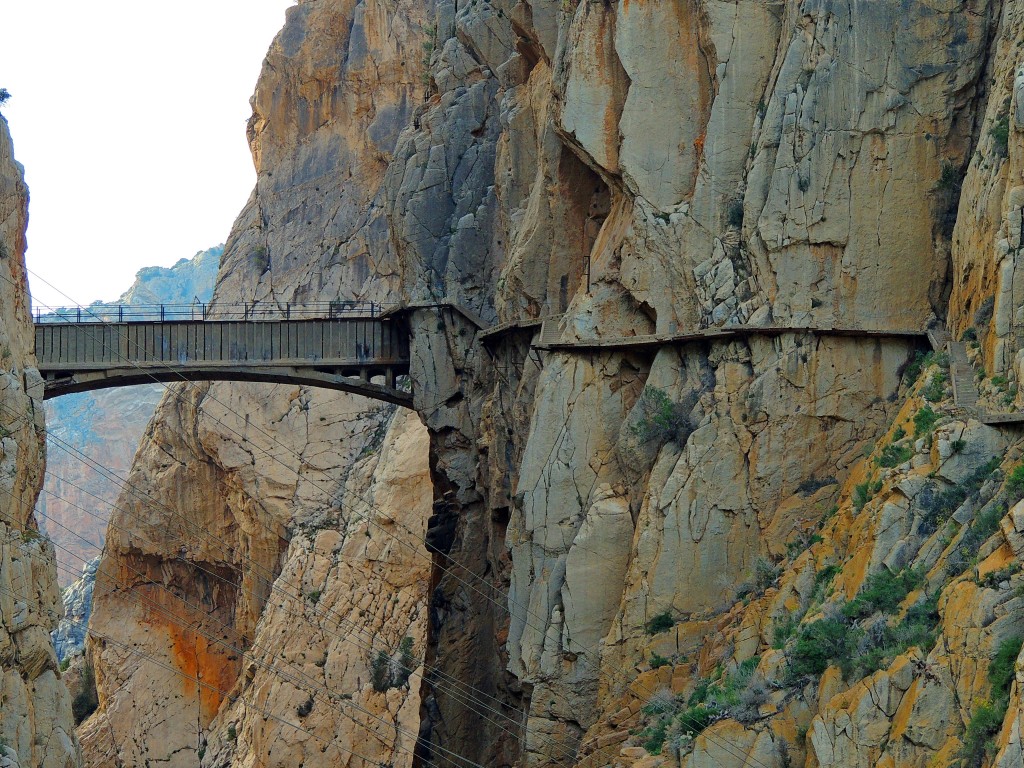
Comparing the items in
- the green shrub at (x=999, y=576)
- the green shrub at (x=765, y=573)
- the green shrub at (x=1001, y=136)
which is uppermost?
the green shrub at (x=1001, y=136)

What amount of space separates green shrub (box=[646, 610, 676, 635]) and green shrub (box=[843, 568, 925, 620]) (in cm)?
772

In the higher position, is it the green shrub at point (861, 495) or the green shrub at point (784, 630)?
the green shrub at point (861, 495)

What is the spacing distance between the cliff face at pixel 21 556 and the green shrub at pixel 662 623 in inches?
572

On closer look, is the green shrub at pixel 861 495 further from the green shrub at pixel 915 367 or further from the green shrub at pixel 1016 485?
the green shrub at pixel 1016 485

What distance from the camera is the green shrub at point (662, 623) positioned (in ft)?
128

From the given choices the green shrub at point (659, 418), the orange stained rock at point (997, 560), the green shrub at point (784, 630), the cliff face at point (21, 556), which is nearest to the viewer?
the orange stained rock at point (997, 560)

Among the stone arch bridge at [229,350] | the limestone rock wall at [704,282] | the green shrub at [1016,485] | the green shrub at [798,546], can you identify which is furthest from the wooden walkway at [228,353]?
the green shrub at [1016,485]

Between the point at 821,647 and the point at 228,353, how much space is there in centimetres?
3062

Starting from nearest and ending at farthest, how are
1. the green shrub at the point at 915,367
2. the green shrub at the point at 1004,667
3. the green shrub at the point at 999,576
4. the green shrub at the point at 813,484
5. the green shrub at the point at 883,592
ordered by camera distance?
the green shrub at the point at 1004,667
the green shrub at the point at 999,576
the green shrub at the point at 883,592
the green shrub at the point at 915,367
the green shrub at the point at 813,484

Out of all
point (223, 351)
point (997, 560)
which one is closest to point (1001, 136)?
point (997, 560)

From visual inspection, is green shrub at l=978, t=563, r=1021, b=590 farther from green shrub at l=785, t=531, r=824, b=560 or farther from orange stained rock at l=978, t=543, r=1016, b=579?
green shrub at l=785, t=531, r=824, b=560

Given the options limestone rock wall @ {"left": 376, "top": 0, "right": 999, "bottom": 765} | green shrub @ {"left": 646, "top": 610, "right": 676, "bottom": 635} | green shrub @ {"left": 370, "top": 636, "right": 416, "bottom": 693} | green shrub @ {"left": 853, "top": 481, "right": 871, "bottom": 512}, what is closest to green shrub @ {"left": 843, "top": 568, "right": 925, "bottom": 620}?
green shrub @ {"left": 853, "top": 481, "right": 871, "bottom": 512}

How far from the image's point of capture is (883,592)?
3123 centimetres

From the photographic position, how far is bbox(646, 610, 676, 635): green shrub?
39094mm
